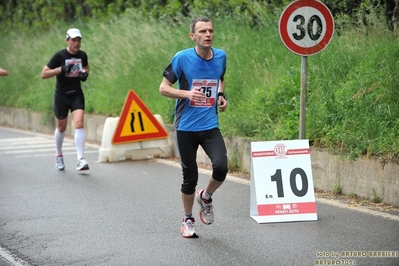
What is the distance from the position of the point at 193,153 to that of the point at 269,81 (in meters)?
5.61


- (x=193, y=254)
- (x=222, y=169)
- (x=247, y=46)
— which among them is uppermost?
(x=247, y=46)

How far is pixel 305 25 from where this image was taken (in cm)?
994

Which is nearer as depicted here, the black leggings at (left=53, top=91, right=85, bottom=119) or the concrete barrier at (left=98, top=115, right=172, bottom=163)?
the black leggings at (left=53, top=91, right=85, bottom=119)

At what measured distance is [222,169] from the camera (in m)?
8.20

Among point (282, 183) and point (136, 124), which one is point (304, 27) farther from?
point (136, 124)

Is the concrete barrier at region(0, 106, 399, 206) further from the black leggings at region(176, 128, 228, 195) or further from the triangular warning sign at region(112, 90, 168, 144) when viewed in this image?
the black leggings at region(176, 128, 228, 195)

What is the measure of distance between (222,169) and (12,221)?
8.32 ft

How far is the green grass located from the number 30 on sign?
1.06 m

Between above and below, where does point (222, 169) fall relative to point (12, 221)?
above

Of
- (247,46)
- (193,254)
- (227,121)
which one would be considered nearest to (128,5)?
(247,46)

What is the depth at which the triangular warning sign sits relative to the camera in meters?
14.4

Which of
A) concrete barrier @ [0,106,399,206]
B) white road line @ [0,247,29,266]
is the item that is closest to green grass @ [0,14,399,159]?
concrete barrier @ [0,106,399,206]

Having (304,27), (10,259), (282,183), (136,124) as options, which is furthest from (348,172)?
(136,124)

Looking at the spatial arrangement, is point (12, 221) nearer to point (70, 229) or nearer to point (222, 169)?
point (70, 229)
